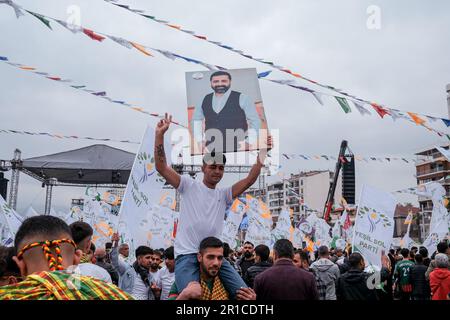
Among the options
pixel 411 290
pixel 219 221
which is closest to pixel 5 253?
pixel 219 221

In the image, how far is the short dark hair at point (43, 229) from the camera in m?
2.13

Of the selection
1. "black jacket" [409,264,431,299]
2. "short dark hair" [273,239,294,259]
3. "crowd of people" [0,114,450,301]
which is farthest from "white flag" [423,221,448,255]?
"short dark hair" [273,239,294,259]

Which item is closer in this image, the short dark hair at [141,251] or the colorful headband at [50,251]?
the colorful headband at [50,251]

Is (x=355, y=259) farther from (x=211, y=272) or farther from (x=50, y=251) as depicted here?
(x=50, y=251)

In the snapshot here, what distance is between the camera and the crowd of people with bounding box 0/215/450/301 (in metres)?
1.84

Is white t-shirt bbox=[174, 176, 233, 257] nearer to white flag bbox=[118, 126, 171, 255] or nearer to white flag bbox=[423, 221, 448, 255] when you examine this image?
white flag bbox=[118, 126, 171, 255]

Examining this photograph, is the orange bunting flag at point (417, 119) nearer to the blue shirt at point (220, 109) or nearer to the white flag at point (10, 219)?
the blue shirt at point (220, 109)

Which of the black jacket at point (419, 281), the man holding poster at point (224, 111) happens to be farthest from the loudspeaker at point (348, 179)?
the man holding poster at point (224, 111)

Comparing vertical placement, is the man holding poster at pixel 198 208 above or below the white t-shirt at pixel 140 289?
above

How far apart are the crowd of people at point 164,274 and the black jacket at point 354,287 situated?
14 mm

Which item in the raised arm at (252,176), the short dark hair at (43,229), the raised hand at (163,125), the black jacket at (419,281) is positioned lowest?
the black jacket at (419,281)

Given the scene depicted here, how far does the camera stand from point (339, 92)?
7398mm

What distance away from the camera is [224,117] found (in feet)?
14.9

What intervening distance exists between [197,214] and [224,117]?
40.1 inches
